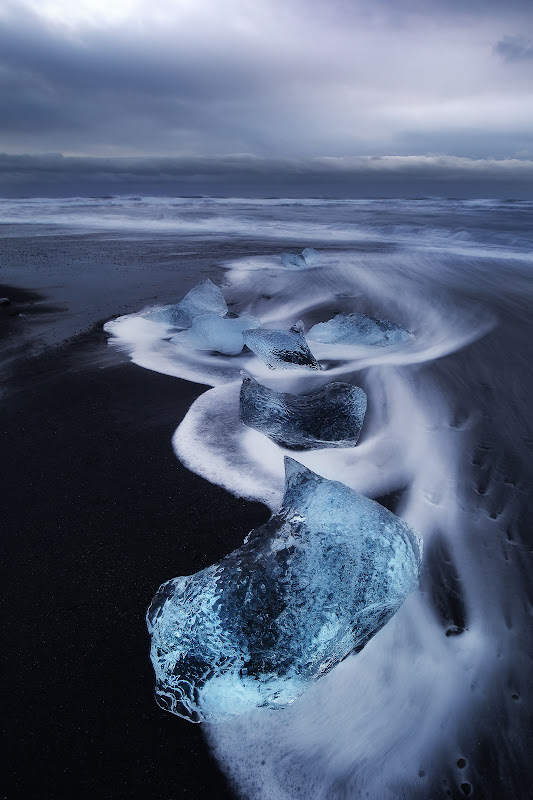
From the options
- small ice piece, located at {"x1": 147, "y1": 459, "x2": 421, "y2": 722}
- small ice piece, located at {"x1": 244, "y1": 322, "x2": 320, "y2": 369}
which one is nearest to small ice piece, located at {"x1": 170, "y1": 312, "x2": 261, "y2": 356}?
small ice piece, located at {"x1": 244, "y1": 322, "x2": 320, "y2": 369}

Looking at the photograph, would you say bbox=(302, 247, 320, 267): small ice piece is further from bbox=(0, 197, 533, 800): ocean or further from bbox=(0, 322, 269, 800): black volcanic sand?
bbox=(0, 322, 269, 800): black volcanic sand

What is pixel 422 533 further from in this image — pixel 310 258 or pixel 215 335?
pixel 310 258

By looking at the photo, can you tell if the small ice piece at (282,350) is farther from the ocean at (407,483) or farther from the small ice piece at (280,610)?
the small ice piece at (280,610)

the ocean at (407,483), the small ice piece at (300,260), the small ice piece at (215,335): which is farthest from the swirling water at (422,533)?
the small ice piece at (300,260)

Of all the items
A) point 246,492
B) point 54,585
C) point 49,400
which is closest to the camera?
point 54,585

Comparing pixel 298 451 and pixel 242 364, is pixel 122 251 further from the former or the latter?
pixel 298 451

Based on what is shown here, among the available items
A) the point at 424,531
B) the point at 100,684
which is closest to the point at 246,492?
the point at 424,531

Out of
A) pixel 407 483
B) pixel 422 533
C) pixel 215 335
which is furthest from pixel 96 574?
pixel 215 335
